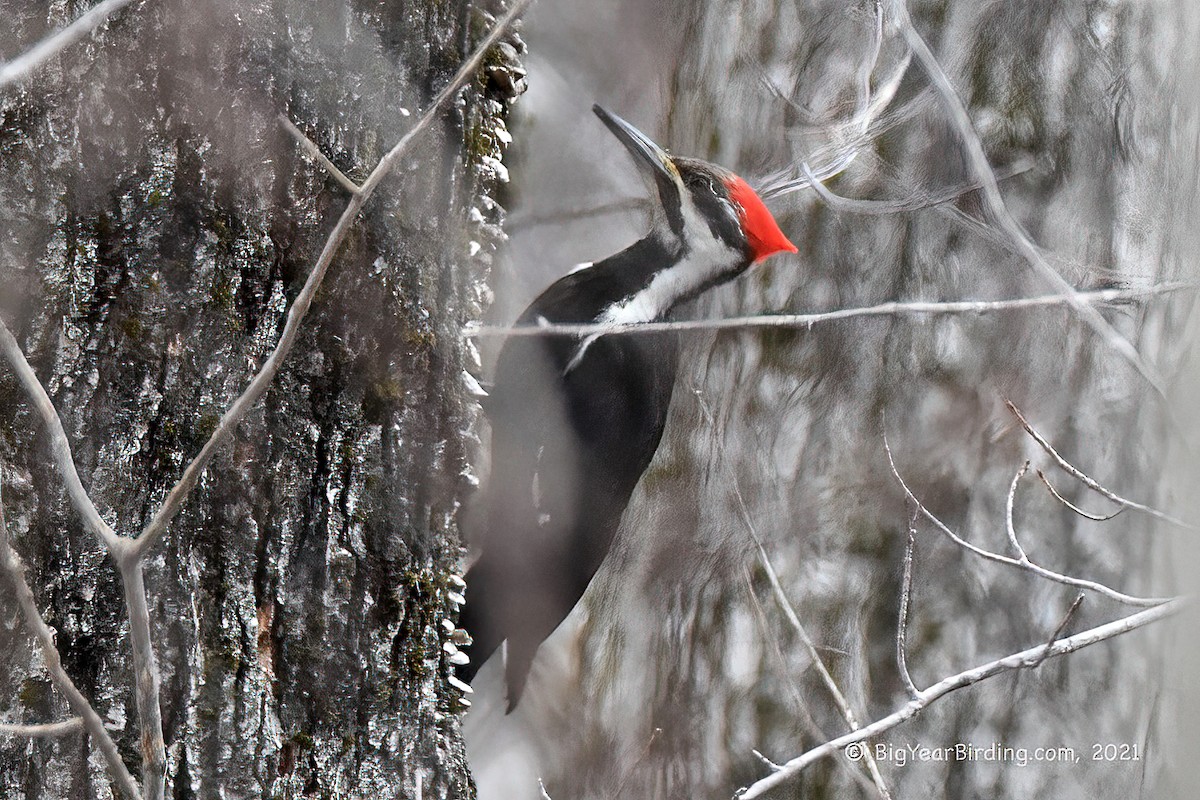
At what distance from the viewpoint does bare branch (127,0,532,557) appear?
1.35 ft

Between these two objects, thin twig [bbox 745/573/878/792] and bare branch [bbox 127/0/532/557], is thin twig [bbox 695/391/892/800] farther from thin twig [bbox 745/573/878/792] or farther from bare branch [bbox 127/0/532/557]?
bare branch [bbox 127/0/532/557]

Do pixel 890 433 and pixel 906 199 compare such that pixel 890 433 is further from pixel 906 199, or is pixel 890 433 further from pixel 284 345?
pixel 284 345

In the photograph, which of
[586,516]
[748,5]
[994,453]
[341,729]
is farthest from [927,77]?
[341,729]

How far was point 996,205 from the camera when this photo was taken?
1.03m

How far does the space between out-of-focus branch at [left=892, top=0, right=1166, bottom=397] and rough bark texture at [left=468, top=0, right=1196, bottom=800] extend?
2 cm

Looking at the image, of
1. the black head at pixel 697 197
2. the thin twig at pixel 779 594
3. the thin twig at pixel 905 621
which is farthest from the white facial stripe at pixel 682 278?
the thin twig at pixel 905 621

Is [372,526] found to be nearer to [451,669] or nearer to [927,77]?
[451,669]

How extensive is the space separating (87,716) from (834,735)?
101 centimetres

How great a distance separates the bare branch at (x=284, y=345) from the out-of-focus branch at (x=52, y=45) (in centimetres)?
16

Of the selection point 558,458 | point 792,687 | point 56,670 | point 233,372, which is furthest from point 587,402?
point 792,687

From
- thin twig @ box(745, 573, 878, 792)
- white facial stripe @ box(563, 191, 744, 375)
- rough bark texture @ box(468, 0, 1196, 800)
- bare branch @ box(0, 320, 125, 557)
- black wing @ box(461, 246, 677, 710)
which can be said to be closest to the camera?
bare branch @ box(0, 320, 125, 557)

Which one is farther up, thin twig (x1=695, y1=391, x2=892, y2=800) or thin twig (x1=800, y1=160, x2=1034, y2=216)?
thin twig (x1=800, y1=160, x2=1034, y2=216)

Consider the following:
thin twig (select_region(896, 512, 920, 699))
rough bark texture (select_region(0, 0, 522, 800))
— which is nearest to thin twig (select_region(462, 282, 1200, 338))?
thin twig (select_region(896, 512, 920, 699))

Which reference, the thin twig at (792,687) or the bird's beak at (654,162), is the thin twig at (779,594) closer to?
the thin twig at (792,687)
